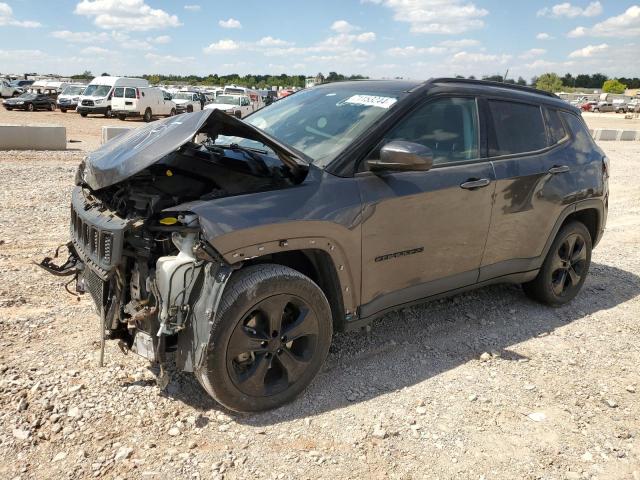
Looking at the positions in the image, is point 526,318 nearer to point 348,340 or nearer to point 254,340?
point 348,340

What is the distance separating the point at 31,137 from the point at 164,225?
11730 mm

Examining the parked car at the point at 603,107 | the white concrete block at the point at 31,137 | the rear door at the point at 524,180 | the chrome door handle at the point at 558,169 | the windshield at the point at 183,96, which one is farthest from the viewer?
the parked car at the point at 603,107

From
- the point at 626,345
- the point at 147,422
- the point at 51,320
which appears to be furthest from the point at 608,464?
the point at 51,320

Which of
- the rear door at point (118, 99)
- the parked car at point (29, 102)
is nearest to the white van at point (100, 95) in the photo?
the rear door at point (118, 99)

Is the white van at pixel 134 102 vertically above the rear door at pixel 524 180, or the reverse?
the white van at pixel 134 102

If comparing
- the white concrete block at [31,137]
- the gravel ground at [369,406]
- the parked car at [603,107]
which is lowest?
the gravel ground at [369,406]

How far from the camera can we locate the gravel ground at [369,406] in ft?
9.01

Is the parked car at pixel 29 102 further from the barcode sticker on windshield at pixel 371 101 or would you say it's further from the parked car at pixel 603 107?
the parked car at pixel 603 107

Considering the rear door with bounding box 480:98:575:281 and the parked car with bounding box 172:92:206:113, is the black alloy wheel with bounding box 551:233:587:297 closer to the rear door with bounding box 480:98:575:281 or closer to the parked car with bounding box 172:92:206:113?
the rear door with bounding box 480:98:575:281

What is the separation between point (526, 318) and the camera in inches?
185

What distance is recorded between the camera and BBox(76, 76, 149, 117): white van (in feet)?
91.6

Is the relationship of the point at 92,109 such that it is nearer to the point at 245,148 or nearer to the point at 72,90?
the point at 72,90

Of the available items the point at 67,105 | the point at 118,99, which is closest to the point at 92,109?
the point at 118,99

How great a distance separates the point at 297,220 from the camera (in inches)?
118
